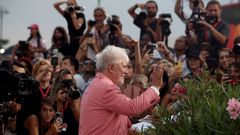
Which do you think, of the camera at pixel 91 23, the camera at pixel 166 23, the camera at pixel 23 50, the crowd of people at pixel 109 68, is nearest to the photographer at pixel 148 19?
the crowd of people at pixel 109 68

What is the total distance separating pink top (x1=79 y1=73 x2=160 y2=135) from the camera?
475cm

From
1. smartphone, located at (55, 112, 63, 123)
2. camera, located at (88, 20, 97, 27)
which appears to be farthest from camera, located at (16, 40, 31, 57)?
smartphone, located at (55, 112, 63, 123)

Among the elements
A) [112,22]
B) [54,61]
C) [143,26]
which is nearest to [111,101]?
[54,61]

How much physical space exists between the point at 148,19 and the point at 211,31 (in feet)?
4.15

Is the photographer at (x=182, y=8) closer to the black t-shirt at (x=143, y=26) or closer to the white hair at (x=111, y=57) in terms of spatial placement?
the black t-shirt at (x=143, y=26)

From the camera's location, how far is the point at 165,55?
28.8 ft

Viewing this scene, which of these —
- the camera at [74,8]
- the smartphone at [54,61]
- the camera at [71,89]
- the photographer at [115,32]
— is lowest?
the camera at [71,89]

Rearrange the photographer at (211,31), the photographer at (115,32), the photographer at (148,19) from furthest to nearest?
the photographer at (115,32) → the photographer at (148,19) → the photographer at (211,31)

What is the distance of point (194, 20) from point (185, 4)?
1.22 feet

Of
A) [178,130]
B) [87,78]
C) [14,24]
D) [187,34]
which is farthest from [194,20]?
[178,130]

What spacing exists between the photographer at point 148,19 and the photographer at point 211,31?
31.4 inches

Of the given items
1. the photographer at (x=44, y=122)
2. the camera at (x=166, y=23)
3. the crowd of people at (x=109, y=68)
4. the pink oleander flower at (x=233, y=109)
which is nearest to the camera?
the pink oleander flower at (x=233, y=109)

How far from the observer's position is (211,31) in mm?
8430

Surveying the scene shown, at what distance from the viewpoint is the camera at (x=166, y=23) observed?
900cm
